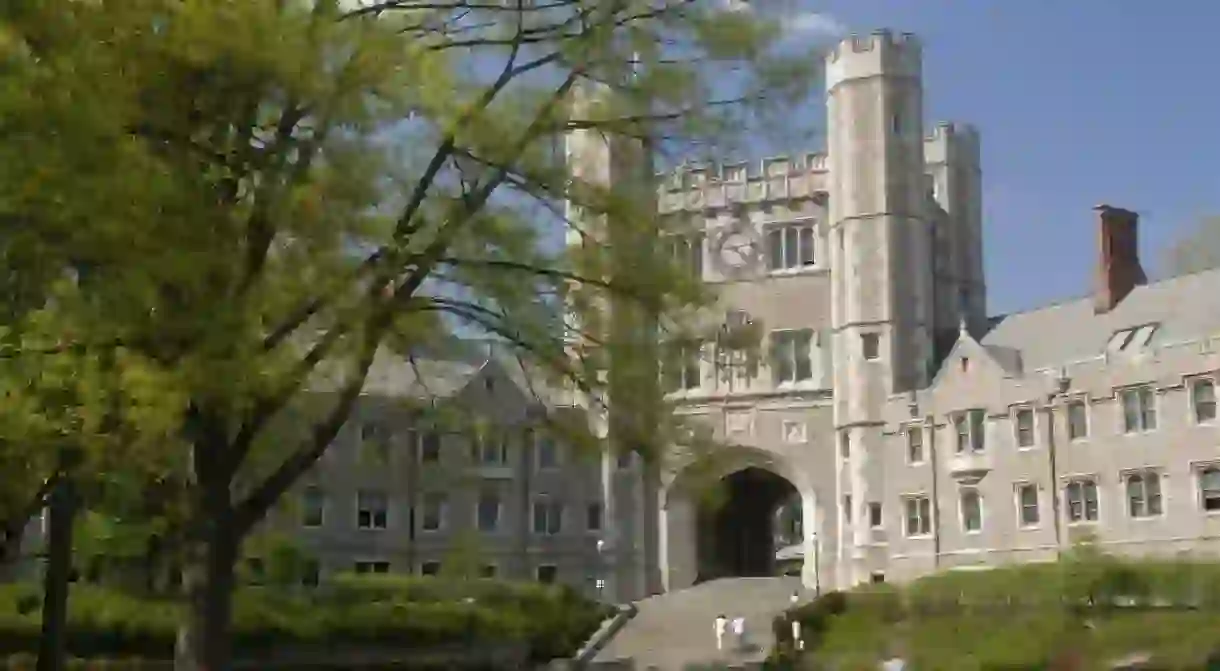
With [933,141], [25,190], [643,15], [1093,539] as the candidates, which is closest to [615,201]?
[643,15]

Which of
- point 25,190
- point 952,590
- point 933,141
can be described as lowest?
point 952,590

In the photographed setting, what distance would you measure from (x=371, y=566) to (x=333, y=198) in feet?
120

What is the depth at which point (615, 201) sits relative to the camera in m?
12.2

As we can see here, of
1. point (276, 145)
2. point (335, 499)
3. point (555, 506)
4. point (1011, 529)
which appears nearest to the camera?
point (276, 145)

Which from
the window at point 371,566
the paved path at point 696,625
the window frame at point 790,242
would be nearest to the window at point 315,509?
the window at point 371,566

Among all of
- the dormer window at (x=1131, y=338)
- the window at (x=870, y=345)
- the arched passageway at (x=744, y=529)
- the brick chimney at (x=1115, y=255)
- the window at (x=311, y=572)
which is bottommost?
the window at (x=311, y=572)

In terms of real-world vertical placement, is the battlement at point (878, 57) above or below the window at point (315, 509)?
above

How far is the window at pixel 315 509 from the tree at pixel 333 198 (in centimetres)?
3133

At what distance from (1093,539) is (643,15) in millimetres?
24756

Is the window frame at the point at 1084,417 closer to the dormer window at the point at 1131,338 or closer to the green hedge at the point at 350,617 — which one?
the dormer window at the point at 1131,338

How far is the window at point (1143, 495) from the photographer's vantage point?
117 ft

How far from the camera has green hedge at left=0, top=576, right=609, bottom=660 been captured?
27656 millimetres

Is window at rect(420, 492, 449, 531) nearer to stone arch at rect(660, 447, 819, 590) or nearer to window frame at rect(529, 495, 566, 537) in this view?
window frame at rect(529, 495, 566, 537)

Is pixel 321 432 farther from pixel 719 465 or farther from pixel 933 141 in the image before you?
pixel 933 141
